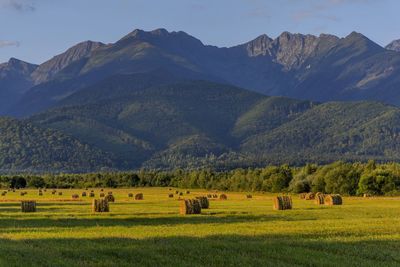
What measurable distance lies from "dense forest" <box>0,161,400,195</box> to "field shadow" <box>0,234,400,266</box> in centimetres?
6300

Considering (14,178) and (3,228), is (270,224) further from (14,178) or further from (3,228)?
(14,178)

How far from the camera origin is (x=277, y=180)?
4060 inches

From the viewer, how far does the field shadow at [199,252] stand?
2036 centimetres

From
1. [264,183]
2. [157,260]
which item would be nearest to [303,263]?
[157,260]

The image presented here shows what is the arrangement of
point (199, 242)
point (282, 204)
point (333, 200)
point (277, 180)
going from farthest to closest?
point (277, 180), point (333, 200), point (282, 204), point (199, 242)

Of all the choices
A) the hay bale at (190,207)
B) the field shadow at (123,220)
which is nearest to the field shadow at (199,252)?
the field shadow at (123,220)

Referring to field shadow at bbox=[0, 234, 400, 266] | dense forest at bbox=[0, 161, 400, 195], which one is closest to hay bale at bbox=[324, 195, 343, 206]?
dense forest at bbox=[0, 161, 400, 195]

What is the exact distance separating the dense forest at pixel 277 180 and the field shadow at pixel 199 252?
Answer: 6300 centimetres

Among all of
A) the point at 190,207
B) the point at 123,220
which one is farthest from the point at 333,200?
the point at 123,220

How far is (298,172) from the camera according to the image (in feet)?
345

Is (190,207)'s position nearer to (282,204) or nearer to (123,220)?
(123,220)

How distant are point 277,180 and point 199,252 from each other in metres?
81.8

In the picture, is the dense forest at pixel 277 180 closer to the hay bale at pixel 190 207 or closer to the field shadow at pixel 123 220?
the hay bale at pixel 190 207

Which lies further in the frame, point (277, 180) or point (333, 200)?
point (277, 180)
